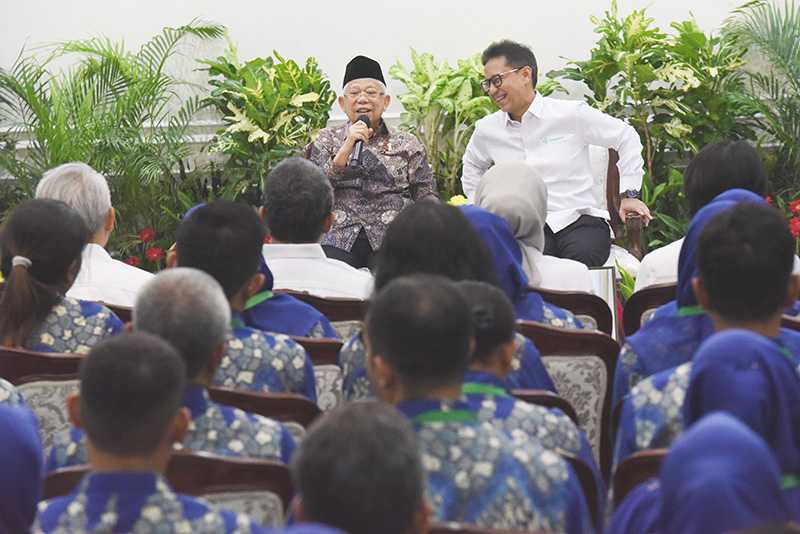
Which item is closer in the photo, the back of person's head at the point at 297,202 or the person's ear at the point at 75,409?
the person's ear at the point at 75,409

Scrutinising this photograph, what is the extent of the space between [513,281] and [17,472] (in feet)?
5.54

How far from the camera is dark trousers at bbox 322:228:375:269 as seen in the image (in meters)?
6.21

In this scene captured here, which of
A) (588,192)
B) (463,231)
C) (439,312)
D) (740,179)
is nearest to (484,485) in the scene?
(439,312)

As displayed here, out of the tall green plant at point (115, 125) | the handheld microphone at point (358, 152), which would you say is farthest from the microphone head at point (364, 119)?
the tall green plant at point (115, 125)

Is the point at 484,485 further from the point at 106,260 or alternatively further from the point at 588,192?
the point at 588,192

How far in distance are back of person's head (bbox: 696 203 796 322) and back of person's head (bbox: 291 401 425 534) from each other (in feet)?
3.28

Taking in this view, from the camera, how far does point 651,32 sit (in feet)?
24.4

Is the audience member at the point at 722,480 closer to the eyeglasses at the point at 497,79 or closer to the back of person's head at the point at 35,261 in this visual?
the back of person's head at the point at 35,261

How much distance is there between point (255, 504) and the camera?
7.79 feet

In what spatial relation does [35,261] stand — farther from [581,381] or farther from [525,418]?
[525,418]

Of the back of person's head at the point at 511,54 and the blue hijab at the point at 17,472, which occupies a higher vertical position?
the back of person's head at the point at 511,54

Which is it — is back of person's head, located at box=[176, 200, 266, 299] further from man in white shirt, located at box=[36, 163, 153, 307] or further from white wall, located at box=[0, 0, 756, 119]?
white wall, located at box=[0, 0, 756, 119]

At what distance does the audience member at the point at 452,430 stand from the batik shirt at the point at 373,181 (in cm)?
387

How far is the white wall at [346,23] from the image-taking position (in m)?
7.94
